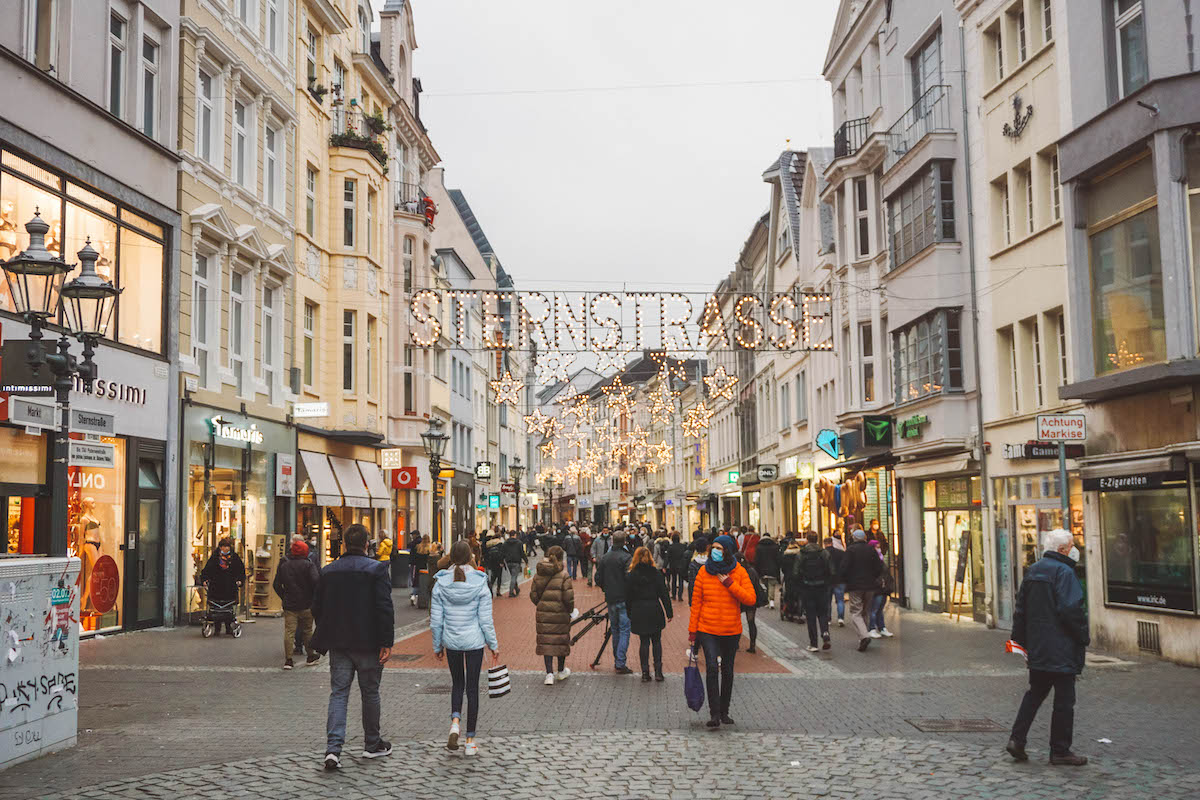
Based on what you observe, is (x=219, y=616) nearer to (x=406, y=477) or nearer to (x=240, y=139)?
(x=240, y=139)

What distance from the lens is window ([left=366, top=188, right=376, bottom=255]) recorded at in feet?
108

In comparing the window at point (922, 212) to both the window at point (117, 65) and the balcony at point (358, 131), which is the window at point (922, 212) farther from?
the window at point (117, 65)

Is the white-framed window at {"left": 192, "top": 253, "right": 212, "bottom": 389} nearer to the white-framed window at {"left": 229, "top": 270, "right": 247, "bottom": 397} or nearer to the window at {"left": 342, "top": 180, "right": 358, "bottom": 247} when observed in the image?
the white-framed window at {"left": 229, "top": 270, "right": 247, "bottom": 397}

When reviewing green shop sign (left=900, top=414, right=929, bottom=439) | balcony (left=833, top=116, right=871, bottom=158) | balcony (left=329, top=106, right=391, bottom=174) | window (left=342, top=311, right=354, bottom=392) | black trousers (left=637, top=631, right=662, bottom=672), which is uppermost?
balcony (left=329, top=106, right=391, bottom=174)

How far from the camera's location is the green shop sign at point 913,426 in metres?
24.0

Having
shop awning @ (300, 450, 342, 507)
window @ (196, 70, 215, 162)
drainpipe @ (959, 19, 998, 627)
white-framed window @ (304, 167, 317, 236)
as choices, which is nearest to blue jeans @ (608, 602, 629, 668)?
drainpipe @ (959, 19, 998, 627)

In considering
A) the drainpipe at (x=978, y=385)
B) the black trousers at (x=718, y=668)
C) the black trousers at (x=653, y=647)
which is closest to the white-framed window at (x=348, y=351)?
the drainpipe at (x=978, y=385)

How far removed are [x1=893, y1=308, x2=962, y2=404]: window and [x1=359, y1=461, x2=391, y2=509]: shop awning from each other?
14.9 meters

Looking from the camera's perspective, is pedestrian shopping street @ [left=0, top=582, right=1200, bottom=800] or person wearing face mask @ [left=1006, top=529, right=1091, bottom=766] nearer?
pedestrian shopping street @ [left=0, top=582, right=1200, bottom=800]

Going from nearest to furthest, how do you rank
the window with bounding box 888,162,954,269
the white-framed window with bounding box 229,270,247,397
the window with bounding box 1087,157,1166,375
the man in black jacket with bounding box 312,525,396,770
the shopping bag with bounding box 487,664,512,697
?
the man in black jacket with bounding box 312,525,396,770, the shopping bag with bounding box 487,664,512,697, the window with bounding box 1087,157,1166,375, the window with bounding box 888,162,954,269, the white-framed window with bounding box 229,270,247,397

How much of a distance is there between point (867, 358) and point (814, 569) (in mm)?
12484

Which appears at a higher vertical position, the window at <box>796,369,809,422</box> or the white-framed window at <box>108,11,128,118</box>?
the white-framed window at <box>108,11,128,118</box>

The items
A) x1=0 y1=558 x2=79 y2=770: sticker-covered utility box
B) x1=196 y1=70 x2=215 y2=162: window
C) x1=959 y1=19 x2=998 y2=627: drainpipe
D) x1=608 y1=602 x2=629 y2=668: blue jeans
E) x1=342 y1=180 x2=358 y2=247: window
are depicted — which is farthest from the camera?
x1=342 y1=180 x2=358 y2=247: window

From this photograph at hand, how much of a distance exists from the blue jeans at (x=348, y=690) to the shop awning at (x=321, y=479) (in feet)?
64.7
